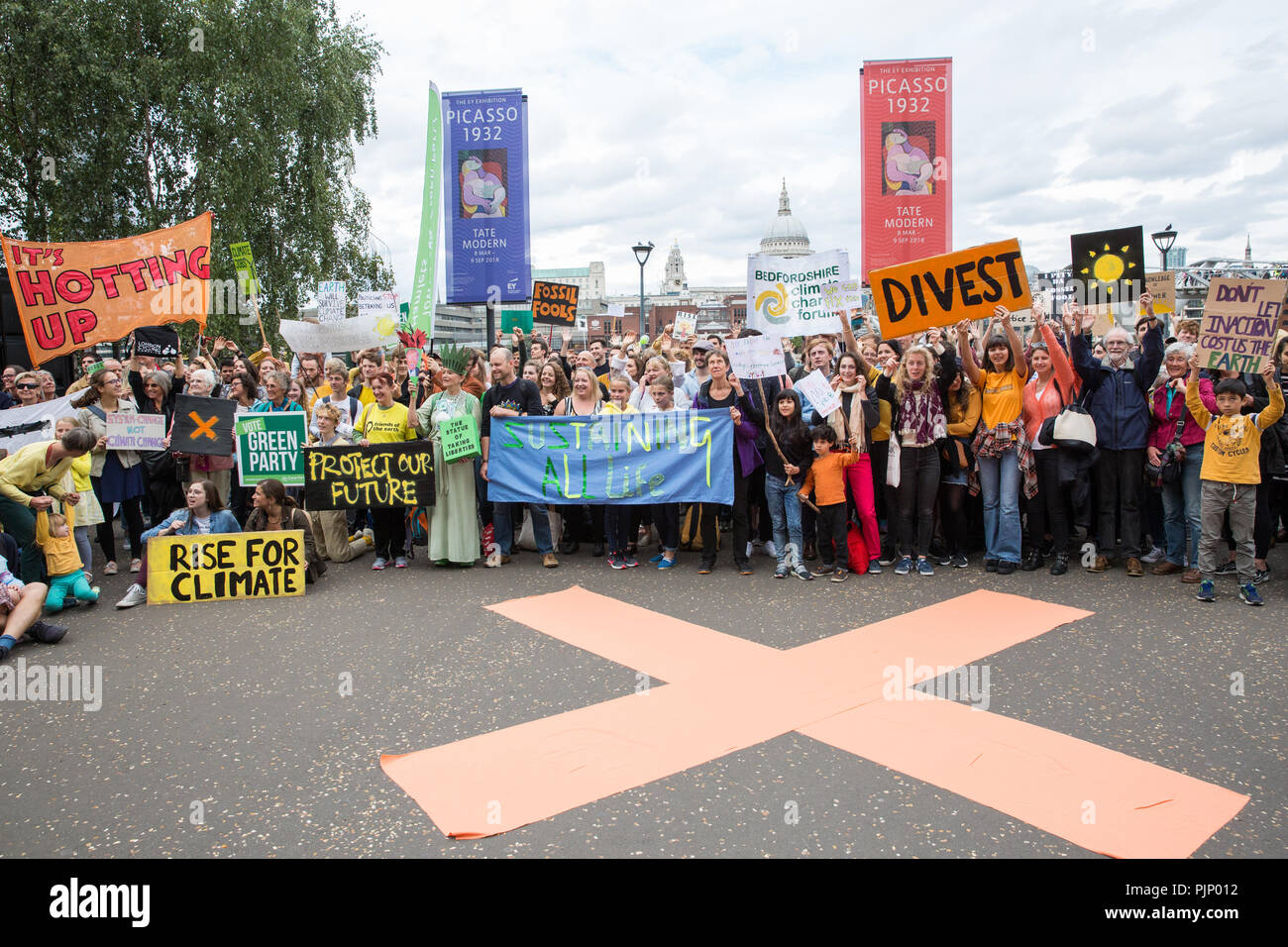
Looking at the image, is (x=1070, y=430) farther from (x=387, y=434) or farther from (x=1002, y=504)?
(x=387, y=434)

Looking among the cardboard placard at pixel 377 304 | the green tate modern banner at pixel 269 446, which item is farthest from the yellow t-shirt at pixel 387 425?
the cardboard placard at pixel 377 304

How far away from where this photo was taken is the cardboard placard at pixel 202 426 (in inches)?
330

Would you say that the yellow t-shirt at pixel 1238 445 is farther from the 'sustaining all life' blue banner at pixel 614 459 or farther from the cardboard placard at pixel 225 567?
the cardboard placard at pixel 225 567

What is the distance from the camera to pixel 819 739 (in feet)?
14.3

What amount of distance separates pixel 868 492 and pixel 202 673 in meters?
5.46

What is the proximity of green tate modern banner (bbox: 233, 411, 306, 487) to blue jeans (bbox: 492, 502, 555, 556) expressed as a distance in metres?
1.94

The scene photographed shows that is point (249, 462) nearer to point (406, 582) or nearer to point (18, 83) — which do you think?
point (406, 582)

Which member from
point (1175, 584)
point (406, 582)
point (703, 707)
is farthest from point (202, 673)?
point (1175, 584)

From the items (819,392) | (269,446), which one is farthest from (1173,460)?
(269,446)

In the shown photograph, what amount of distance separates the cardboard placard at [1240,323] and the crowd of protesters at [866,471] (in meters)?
0.16

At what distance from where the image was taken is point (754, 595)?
7074 mm

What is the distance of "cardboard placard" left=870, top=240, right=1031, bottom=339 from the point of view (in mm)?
7496

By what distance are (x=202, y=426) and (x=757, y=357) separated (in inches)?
211

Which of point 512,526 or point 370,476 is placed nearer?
point 370,476
